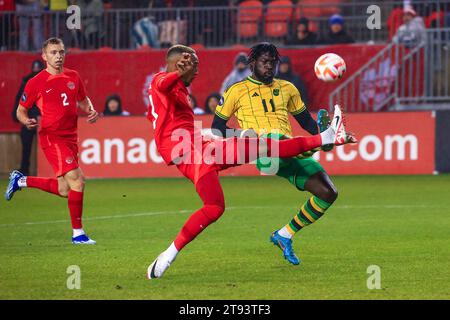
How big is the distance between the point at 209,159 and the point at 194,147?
6.6 inches

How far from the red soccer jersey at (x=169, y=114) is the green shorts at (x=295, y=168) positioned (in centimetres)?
128

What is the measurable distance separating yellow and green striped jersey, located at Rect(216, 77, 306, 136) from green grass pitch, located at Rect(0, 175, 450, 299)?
1.33 m

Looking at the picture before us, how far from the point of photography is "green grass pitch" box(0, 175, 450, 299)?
8.48 metres

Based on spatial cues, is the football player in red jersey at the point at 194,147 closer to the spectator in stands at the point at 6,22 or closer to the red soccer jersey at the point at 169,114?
the red soccer jersey at the point at 169,114

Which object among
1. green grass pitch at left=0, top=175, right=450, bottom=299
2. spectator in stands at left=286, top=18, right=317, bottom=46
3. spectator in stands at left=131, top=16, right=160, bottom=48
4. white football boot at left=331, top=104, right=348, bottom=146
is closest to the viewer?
green grass pitch at left=0, top=175, right=450, bottom=299

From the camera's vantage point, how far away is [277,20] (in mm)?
22734

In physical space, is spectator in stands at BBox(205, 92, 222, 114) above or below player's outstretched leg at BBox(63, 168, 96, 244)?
above

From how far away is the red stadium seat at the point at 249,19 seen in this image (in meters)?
22.6

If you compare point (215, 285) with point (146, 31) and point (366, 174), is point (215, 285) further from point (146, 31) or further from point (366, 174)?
point (146, 31)

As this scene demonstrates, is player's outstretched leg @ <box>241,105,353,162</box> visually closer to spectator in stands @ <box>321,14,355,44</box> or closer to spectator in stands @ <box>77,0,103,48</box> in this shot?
spectator in stands @ <box>321,14,355,44</box>

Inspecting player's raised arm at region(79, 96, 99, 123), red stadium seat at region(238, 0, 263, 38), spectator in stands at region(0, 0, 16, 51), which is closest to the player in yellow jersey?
player's raised arm at region(79, 96, 99, 123)

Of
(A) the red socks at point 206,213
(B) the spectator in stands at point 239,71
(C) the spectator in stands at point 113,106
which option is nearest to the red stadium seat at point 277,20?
(B) the spectator in stands at point 239,71

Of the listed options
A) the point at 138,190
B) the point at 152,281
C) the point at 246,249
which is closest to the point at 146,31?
the point at 138,190

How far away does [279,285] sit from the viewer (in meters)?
8.63
